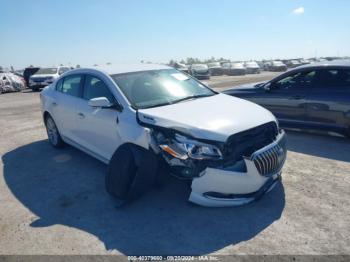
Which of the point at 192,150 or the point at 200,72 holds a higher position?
the point at 192,150

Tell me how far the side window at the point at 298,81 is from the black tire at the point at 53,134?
182 inches

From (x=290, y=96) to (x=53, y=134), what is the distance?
4.94m

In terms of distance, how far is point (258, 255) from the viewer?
2.71 m

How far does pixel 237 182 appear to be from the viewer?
3.20 m

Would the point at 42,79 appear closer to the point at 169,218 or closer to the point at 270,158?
the point at 169,218

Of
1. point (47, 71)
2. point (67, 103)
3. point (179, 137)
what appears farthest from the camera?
point (47, 71)

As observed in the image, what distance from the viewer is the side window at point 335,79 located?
5.68 m

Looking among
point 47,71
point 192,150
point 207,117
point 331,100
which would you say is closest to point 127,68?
point 207,117

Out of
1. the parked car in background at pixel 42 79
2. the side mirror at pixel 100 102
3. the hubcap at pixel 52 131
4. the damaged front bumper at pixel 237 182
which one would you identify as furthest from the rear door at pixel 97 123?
the parked car in background at pixel 42 79

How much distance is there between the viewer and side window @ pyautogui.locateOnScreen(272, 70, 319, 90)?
20.0 feet

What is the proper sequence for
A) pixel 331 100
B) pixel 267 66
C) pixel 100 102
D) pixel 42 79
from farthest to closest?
pixel 267 66 → pixel 42 79 → pixel 331 100 → pixel 100 102

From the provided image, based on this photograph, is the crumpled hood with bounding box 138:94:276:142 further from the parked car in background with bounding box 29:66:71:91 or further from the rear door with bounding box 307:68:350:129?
the parked car in background with bounding box 29:66:71:91

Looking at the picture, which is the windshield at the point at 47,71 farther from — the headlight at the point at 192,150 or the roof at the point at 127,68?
the headlight at the point at 192,150

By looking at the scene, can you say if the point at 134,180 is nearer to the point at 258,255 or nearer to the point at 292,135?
the point at 258,255
